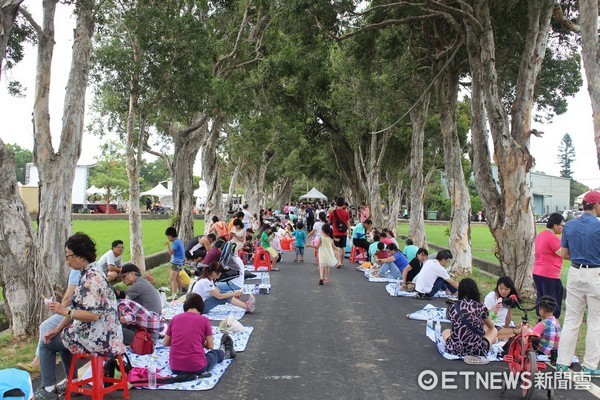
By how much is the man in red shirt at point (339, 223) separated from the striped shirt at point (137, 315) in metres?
10.0

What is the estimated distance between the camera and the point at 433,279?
11672 millimetres

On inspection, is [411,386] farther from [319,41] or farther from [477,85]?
[319,41]

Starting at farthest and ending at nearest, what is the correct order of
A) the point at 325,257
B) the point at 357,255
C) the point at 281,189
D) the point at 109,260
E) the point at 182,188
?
the point at 281,189 → the point at 182,188 → the point at 357,255 → the point at 325,257 → the point at 109,260

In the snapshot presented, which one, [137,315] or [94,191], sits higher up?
[94,191]

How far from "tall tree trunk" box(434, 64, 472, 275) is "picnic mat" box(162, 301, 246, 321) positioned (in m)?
7.78

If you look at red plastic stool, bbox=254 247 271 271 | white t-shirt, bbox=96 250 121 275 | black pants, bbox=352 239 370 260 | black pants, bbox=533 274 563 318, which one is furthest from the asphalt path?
black pants, bbox=352 239 370 260

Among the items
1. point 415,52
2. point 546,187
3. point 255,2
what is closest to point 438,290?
point 415,52

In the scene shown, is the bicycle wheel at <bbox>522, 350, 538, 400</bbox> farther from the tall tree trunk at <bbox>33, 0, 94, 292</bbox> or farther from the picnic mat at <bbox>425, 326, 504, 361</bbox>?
the tall tree trunk at <bbox>33, 0, 94, 292</bbox>

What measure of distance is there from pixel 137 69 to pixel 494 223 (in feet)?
29.9

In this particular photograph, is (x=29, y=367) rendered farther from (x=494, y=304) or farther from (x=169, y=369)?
(x=494, y=304)

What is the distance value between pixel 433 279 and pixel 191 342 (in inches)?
260

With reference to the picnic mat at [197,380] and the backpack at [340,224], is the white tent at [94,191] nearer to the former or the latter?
the backpack at [340,224]

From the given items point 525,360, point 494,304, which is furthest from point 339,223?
point 525,360

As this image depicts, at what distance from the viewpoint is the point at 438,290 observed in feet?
39.2
